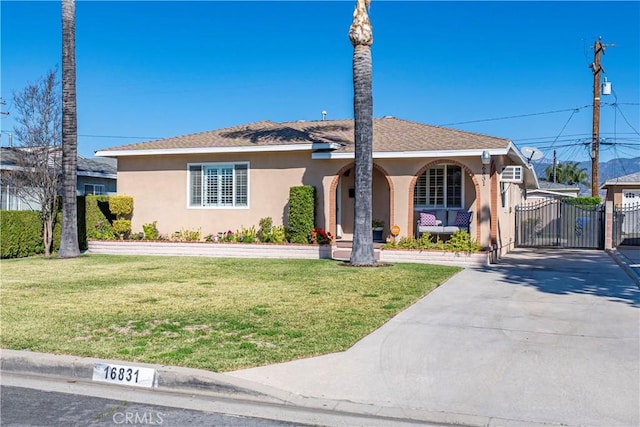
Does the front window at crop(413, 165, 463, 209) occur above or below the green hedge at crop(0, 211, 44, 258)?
above

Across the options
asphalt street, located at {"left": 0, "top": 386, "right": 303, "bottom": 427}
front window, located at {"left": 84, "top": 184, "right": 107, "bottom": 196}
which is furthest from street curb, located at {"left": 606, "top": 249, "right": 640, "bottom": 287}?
front window, located at {"left": 84, "top": 184, "right": 107, "bottom": 196}

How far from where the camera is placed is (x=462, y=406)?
17.6 ft

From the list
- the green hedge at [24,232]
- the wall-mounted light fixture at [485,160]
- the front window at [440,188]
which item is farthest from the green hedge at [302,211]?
the green hedge at [24,232]

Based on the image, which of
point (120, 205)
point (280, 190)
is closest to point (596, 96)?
point (280, 190)

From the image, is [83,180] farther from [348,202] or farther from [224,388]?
[224,388]

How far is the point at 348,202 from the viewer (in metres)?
19.8

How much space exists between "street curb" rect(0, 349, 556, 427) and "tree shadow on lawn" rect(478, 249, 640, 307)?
6.27 meters

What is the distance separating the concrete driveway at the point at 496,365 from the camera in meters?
5.36

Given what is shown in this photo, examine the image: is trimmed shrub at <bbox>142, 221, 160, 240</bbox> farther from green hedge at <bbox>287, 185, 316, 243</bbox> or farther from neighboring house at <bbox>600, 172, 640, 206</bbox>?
neighboring house at <bbox>600, 172, 640, 206</bbox>

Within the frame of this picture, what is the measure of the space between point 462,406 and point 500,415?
1.13 feet

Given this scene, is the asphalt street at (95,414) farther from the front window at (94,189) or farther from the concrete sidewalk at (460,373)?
the front window at (94,189)

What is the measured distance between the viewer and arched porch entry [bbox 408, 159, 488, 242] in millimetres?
17656

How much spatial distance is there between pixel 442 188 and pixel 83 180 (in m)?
15.9

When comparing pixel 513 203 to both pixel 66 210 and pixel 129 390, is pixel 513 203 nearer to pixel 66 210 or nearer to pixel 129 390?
pixel 66 210
